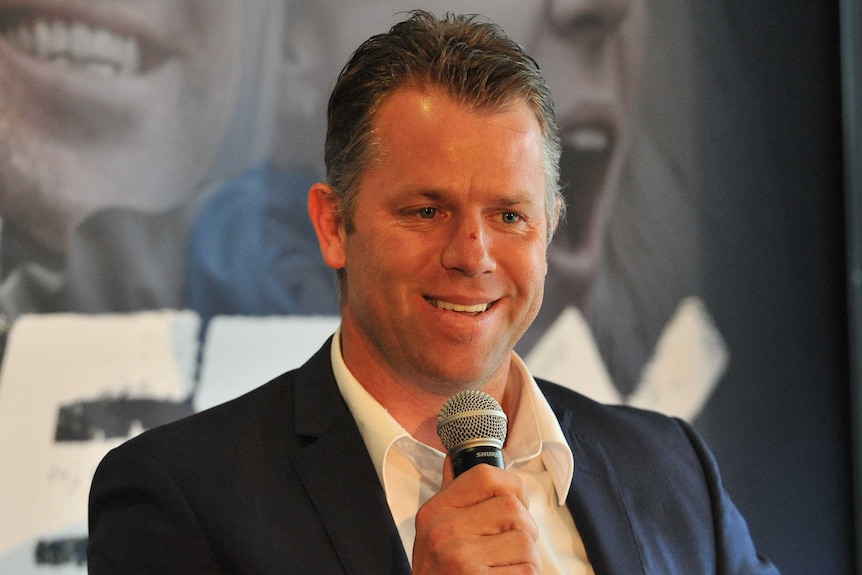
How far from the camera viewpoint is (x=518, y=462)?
2.19m

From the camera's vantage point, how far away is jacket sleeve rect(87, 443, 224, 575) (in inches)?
69.6

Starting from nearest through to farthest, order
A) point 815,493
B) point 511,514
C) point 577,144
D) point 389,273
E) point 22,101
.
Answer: point 511,514 → point 389,273 → point 22,101 → point 577,144 → point 815,493

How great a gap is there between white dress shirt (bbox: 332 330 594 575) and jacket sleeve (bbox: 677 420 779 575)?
41 centimetres

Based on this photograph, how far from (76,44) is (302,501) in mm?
1567

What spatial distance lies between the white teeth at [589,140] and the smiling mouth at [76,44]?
1.49 meters

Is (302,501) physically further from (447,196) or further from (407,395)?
(447,196)

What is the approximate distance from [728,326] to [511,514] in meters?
2.38

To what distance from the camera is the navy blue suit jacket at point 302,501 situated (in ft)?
5.90

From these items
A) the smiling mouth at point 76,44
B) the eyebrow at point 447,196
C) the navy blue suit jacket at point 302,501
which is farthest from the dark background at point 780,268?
the smiling mouth at point 76,44

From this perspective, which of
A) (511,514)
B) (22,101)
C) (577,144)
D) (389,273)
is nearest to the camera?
(511,514)

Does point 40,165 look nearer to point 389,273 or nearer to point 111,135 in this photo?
point 111,135

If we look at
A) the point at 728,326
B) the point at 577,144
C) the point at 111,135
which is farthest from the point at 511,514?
the point at 728,326

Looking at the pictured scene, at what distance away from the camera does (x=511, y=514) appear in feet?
4.84

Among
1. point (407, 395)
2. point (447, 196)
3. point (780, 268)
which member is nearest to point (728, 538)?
point (407, 395)
